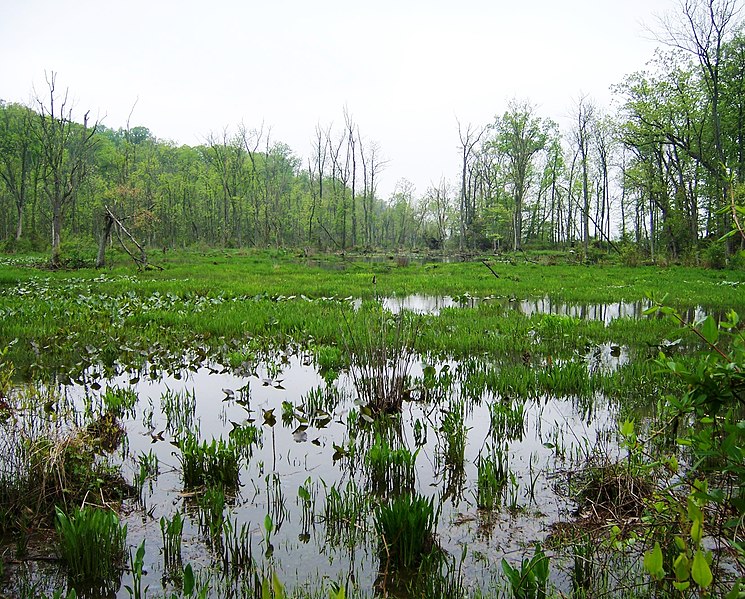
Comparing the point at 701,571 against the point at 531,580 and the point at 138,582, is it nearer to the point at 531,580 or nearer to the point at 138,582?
the point at 531,580

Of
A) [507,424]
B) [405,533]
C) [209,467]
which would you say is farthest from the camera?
[507,424]

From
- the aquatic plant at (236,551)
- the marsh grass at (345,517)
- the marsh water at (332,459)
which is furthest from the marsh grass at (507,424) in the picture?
the aquatic plant at (236,551)

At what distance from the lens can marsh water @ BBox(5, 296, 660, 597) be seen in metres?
2.78

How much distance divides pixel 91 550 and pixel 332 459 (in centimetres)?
191

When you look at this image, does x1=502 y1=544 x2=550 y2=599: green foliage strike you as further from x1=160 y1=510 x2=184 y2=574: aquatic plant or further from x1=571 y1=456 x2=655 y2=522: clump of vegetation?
x1=160 y1=510 x2=184 y2=574: aquatic plant

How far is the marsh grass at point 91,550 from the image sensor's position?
2.49 metres

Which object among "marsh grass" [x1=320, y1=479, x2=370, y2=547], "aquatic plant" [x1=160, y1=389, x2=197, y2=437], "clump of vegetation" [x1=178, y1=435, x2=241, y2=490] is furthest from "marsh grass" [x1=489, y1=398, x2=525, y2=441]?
"aquatic plant" [x1=160, y1=389, x2=197, y2=437]

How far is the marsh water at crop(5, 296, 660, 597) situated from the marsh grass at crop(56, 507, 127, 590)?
120 millimetres

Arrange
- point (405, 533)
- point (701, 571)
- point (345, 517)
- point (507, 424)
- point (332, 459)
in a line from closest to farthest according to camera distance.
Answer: point (701, 571), point (405, 533), point (345, 517), point (332, 459), point (507, 424)

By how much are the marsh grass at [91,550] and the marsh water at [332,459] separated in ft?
0.39

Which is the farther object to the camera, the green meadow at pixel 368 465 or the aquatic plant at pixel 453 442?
the aquatic plant at pixel 453 442

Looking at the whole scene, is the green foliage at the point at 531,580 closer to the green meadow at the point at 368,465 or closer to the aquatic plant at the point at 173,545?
the green meadow at the point at 368,465

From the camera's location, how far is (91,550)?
253cm

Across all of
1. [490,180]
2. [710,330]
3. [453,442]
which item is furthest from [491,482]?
[490,180]
